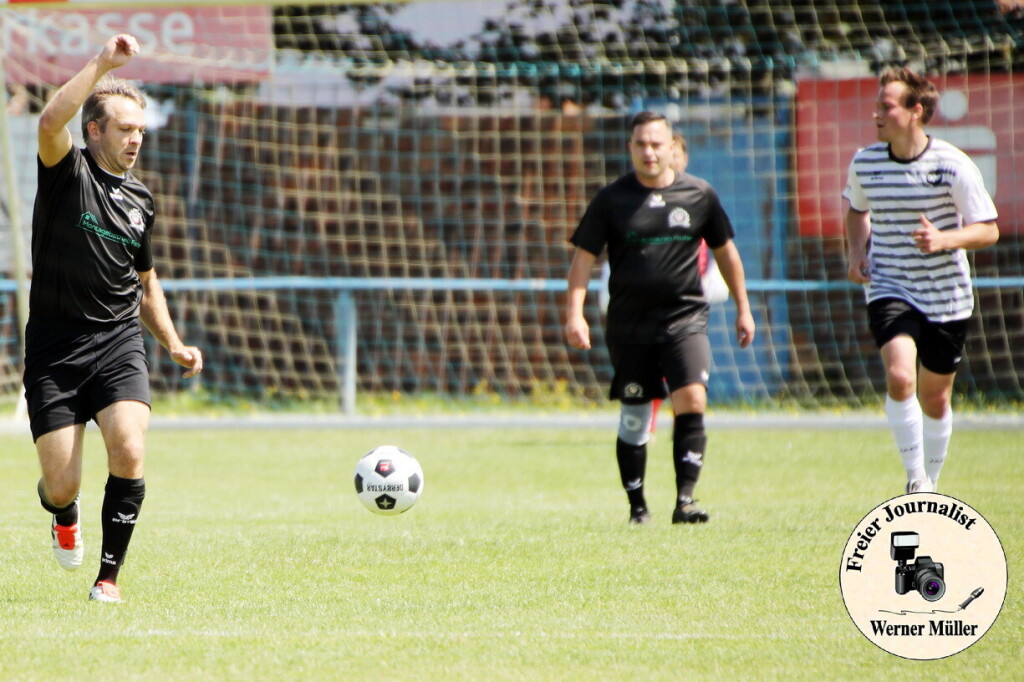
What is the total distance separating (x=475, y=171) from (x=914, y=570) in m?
11.2

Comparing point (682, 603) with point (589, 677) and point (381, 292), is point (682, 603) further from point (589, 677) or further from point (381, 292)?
point (381, 292)

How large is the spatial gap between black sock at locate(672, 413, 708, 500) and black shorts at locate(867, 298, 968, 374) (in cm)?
96

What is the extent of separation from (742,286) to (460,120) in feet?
27.0

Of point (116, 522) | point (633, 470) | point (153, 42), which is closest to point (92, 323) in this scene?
point (116, 522)

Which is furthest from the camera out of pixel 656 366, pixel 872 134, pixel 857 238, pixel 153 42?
pixel 153 42

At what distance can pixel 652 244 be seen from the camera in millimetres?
6770

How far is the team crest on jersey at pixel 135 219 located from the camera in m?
5.18

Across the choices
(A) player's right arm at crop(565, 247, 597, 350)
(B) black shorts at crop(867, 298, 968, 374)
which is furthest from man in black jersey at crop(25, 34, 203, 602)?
(B) black shorts at crop(867, 298, 968, 374)

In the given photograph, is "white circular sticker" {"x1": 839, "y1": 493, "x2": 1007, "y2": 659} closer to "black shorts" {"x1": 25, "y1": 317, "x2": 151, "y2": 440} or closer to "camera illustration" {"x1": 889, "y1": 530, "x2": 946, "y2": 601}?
"camera illustration" {"x1": 889, "y1": 530, "x2": 946, "y2": 601}

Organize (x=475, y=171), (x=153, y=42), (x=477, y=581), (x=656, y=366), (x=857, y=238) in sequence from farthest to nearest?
1. (x=475, y=171)
2. (x=153, y=42)
3. (x=857, y=238)
4. (x=656, y=366)
5. (x=477, y=581)

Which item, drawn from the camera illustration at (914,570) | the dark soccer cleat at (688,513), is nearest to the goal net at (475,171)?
the dark soccer cleat at (688,513)

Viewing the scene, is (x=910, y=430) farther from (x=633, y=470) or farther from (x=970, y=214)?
(x=633, y=470)

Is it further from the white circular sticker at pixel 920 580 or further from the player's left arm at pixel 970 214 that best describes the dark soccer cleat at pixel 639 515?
the white circular sticker at pixel 920 580

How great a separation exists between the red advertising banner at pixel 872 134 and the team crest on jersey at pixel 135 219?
31.8 feet
